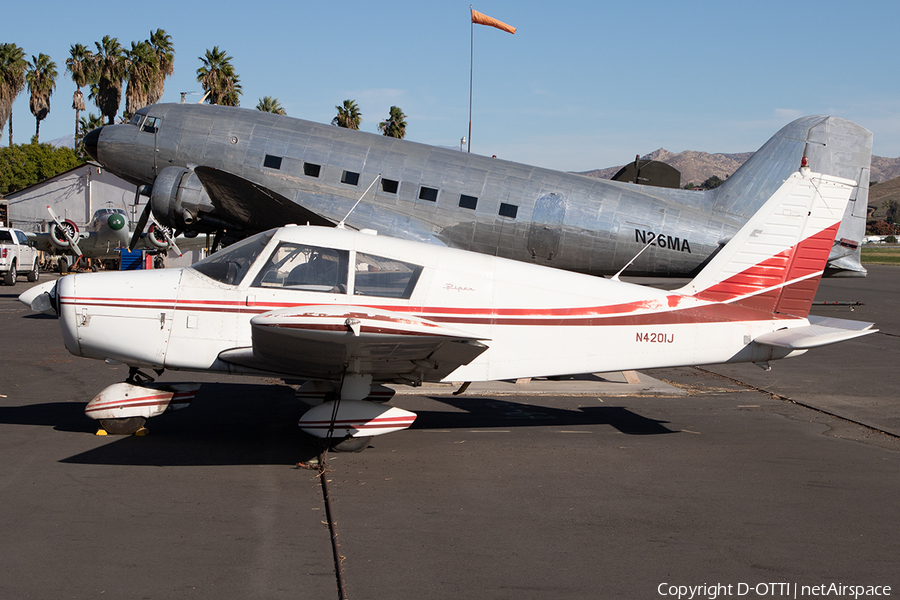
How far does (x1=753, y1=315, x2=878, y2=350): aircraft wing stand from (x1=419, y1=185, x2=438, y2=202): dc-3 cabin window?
7223 mm

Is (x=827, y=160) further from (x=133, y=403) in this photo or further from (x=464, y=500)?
(x=133, y=403)

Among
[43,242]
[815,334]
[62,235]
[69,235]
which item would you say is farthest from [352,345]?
[43,242]

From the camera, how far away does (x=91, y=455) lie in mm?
6750

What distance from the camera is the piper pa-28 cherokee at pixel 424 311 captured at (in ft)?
23.0

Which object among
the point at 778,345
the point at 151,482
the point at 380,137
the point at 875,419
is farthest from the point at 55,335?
the point at 875,419

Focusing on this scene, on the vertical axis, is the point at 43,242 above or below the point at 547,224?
below

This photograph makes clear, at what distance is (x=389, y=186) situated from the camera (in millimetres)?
13648

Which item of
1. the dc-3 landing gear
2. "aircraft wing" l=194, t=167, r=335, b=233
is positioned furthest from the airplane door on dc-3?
the dc-3 landing gear

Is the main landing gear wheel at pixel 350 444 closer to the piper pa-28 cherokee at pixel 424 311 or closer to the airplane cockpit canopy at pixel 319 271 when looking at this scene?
the piper pa-28 cherokee at pixel 424 311

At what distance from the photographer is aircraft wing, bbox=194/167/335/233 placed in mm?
12641

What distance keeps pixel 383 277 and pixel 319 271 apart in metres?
0.65

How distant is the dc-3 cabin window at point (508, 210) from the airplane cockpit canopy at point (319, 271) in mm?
6329

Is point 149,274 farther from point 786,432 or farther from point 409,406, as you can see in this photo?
point 786,432

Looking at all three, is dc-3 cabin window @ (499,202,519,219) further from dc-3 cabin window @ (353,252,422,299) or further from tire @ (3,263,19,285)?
tire @ (3,263,19,285)
